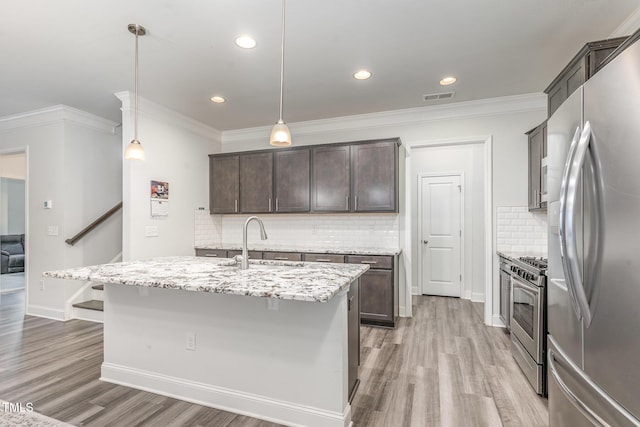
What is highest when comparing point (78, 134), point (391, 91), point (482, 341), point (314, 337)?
point (391, 91)

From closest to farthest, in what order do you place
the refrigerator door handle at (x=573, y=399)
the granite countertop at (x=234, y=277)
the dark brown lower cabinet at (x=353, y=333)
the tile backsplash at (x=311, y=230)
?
the refrigerator door handle at (x=573, y=399)
the granite countertop at (x=234, y=277)
the dark brown lower cabinet at (x=353, y=333)
the tile backsplash at (x=311, y=230)

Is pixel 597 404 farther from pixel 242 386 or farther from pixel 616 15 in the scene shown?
pixel 616 15

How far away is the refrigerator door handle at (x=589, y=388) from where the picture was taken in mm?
1034

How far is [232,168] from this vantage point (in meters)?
4.77

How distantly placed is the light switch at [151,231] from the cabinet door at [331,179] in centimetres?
197

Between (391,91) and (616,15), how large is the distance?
183cm

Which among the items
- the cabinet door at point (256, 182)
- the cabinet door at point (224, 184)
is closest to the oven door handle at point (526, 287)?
the cabinet door at point (256, 182)

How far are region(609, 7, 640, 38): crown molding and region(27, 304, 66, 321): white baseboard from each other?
6.25 metres

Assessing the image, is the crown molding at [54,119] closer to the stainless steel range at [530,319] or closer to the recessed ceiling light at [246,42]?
the recessed ceiling light at [246,42]

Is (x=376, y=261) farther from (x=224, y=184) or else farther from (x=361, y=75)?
(x=224, y=184)

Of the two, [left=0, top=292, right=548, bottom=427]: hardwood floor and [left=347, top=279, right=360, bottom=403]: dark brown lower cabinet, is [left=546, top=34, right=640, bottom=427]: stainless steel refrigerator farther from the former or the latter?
[left=347, top=279, right=360, bottom=403]: dark brown lower cabinet

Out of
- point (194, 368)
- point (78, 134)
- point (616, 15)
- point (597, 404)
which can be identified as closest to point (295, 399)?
point (194, 368)

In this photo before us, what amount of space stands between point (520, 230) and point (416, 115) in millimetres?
1862

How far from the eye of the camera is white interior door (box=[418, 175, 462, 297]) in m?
5.33
